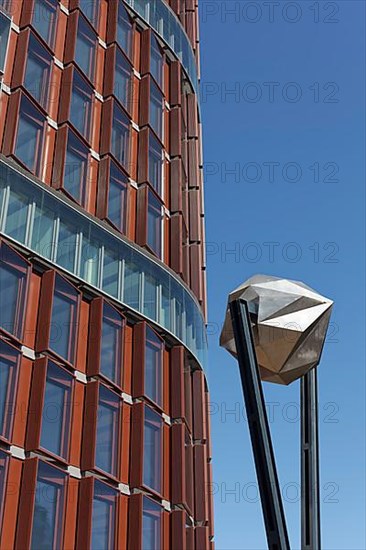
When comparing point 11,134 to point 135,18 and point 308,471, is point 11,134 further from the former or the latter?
point 308,471

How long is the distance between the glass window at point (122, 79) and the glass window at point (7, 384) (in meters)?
11.7

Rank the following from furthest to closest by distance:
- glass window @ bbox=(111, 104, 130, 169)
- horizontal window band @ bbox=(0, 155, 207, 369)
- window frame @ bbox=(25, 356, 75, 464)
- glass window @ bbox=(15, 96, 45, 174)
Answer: glass window @ bbox=(111, 104, 130, 169), glass window @ bbox=(15, 96, 45, 174), horizontal window band @ bbox=(0, 155, 207, 369), window frame @ bbox=(25, 356, 75, 464)

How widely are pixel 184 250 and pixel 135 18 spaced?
29.9 ft

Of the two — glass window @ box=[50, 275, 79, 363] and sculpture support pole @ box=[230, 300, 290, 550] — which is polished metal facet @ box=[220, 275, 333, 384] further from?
glass window @ box=[50, 275, 79, 363]

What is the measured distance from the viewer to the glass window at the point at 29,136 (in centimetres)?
2234

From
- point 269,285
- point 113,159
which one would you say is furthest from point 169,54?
point 269,285

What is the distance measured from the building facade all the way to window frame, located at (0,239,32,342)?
0.18 ft

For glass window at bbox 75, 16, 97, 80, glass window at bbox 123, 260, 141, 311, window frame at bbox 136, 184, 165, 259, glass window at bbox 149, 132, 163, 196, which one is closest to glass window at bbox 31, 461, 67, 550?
glass window at bbox 123, 260, 141, 311

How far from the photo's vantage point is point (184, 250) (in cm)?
2900

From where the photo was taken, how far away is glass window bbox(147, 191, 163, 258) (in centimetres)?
2613

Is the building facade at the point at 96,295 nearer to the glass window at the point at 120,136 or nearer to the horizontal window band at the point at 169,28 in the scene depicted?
the glass window at the point at 120,136

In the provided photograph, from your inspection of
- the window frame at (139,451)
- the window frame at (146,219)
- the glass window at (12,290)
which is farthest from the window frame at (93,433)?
the window frame at (146,219)

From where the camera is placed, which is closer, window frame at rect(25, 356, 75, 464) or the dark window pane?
window frame at rect(25, 356, 75, 464)

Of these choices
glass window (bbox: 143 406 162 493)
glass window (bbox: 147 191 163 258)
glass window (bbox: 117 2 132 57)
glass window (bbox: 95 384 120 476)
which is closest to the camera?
glass window (bbox: 95 384 120 476)
